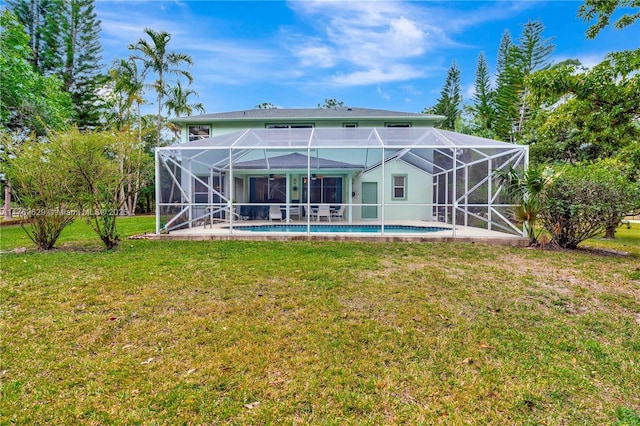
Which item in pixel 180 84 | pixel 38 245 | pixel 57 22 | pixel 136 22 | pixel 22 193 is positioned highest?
pixel 57 22

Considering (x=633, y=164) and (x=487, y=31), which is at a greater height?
(x=487, y=31)

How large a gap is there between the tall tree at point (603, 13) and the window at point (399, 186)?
10203 mm

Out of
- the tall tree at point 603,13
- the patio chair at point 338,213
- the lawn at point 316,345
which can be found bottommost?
the lawn at point 316,345

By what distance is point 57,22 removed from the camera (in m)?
23.7

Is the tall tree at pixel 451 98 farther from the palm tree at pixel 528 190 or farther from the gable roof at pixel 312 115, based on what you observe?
the palm tree at pixel 528 190

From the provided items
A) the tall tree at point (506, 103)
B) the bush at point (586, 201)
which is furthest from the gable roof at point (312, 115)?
the bush at point (586, 201)

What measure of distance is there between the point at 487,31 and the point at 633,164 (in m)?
24.7

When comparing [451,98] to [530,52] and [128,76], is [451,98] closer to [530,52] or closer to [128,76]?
[530,52]

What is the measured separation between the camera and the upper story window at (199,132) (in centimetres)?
1971

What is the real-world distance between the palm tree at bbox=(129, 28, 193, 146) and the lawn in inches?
788

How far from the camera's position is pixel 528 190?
28.4ft

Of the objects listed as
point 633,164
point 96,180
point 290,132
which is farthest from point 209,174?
point 633,164

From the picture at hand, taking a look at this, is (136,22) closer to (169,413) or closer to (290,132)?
(290,132)

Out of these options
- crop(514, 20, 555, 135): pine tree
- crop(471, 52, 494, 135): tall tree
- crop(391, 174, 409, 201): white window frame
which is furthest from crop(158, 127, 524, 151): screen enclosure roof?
crop(471, 52, 494, 135): tall tree
